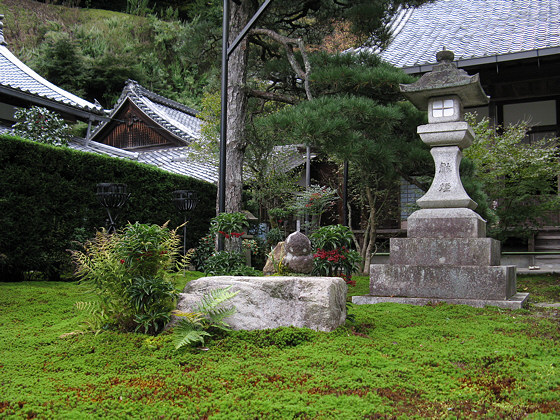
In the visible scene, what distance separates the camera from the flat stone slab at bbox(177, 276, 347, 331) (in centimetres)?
376

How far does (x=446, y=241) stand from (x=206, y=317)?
11.0ft

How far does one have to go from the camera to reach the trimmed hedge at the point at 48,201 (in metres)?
6.98

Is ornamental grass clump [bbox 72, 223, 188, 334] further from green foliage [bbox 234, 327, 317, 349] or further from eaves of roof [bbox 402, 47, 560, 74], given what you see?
eaves of roof [bbox 402, 47, 560, 74]

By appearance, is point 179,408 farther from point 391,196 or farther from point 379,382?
point 391,196

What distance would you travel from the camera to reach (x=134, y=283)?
3807mm

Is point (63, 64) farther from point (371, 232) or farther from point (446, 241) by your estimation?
point (446, 241)

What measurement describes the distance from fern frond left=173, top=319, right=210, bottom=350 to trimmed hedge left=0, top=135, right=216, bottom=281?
423cm

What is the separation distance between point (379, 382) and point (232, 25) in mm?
6398

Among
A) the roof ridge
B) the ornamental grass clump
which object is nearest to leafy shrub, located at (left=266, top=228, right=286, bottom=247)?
the ornamental grass clump

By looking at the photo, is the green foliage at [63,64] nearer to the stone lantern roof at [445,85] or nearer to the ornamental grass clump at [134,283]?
the stone lantern roof at [445,85]

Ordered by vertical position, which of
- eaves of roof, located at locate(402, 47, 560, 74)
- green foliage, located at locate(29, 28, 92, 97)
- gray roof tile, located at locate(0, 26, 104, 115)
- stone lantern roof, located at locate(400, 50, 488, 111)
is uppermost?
green foliage, located at locate(29, 28, 92, 97)

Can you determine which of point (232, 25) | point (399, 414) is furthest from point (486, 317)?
point (232, 25)

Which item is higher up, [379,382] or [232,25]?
[232,25]

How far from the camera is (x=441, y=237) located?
6016mm
